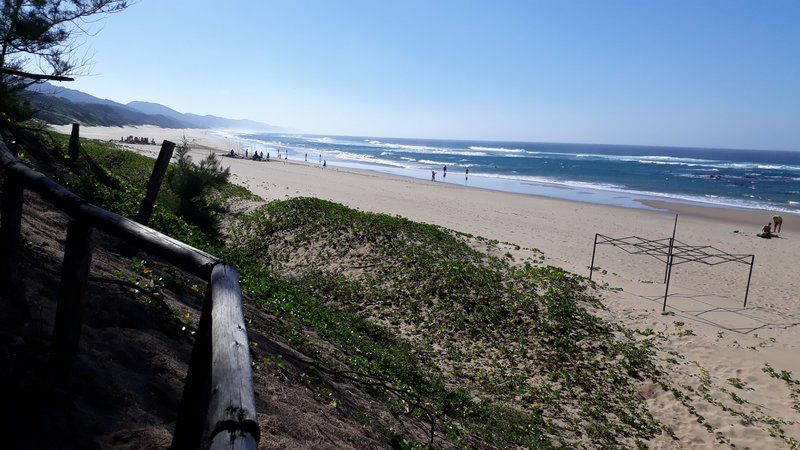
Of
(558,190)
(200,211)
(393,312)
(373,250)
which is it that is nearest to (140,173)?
(200,211)

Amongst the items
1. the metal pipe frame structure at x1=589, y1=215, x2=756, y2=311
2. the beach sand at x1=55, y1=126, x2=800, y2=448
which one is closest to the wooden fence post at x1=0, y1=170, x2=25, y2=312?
the beach sand at x1=55, y1=126, x2=800, y2=448

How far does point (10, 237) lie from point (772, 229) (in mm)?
33312

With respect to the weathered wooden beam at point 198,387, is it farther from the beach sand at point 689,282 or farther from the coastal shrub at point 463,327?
the beach sand at point 689,282

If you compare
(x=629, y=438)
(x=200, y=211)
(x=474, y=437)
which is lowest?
(x=629, y=438)

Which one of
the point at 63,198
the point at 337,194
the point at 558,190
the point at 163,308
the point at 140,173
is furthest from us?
the point at 558,190

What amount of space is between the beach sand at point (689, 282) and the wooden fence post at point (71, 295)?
7.41m

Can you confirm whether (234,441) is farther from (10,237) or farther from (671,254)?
(671,254)

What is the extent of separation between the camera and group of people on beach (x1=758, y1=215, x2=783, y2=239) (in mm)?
24425

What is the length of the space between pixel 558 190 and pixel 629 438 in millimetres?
38137

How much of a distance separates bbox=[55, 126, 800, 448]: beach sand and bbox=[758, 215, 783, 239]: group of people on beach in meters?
0.44

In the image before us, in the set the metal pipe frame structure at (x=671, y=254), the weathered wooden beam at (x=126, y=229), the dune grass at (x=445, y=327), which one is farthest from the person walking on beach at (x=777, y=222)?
the weathered wooden beam at (x=126, y=229)

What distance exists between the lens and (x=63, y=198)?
293 cm

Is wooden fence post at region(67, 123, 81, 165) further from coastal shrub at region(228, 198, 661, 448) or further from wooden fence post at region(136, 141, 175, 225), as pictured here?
wooden fence post at region(136, 141, 175, 225)

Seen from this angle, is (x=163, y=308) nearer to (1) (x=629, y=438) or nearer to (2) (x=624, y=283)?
(1) (x=629, y=438)
